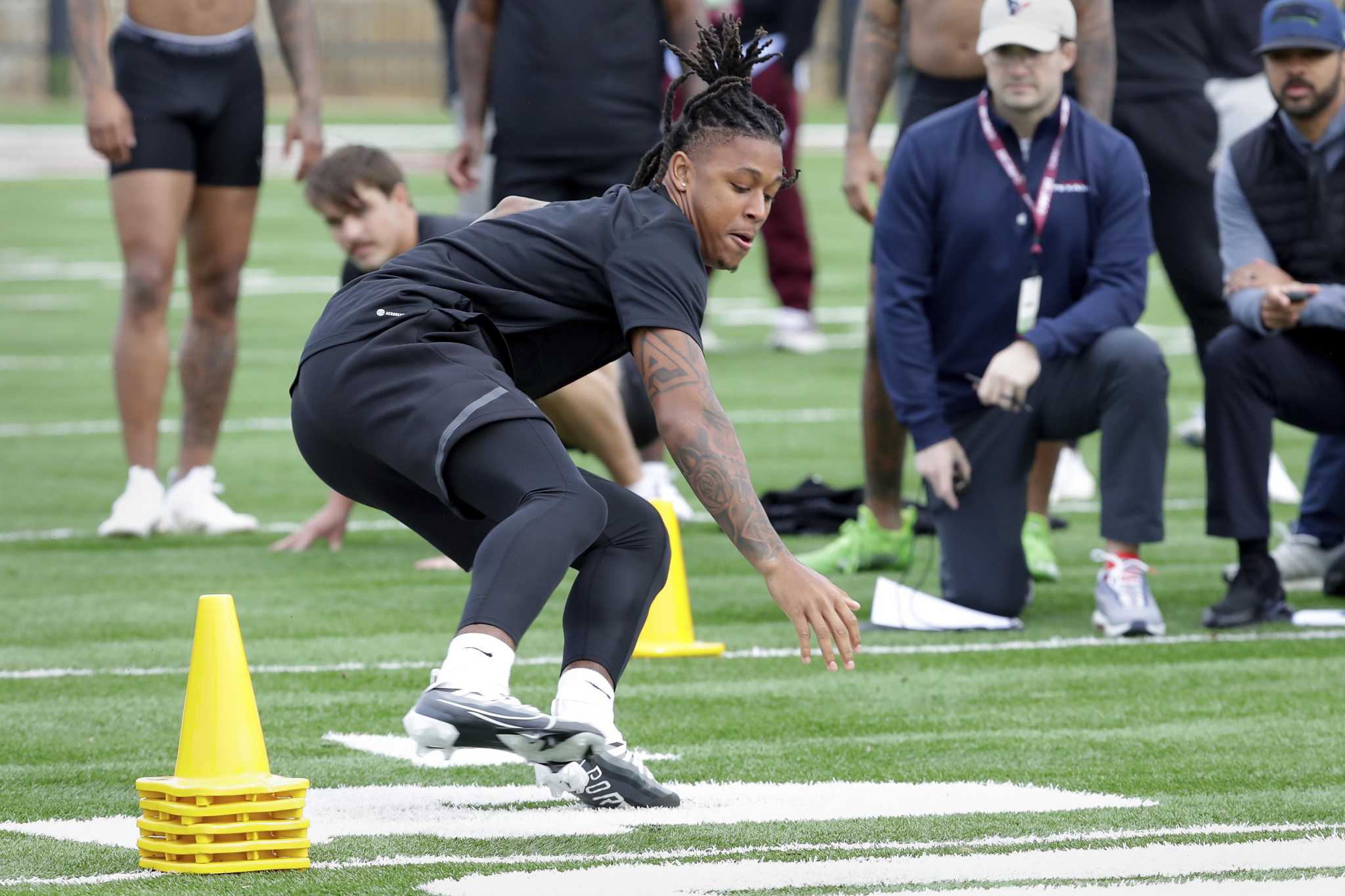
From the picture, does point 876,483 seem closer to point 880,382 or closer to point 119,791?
point 880,382

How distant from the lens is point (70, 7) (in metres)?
8.06

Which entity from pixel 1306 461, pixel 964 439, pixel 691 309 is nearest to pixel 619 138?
pixel 964 439

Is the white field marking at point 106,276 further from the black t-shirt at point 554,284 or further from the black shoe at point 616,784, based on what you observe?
the black shoe at point 616,784

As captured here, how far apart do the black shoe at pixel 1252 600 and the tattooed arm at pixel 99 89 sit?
12.4ft

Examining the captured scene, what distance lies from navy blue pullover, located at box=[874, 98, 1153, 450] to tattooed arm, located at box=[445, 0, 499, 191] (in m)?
2.18

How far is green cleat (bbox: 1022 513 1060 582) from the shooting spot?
734cm

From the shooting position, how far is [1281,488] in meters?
8.70

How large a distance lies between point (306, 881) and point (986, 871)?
109 cm

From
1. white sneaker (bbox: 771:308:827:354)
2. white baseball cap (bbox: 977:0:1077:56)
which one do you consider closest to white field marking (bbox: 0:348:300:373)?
white sneaker (bbox: 771:308:827:354)

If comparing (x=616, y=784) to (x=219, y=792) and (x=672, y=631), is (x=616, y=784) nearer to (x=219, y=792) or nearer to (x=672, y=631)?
(x=219, y=792)

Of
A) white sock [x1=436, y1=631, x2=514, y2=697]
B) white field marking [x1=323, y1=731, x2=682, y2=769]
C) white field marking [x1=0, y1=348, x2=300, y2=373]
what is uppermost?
white sock [x1=436, y1=631, x2=514, y2=697]

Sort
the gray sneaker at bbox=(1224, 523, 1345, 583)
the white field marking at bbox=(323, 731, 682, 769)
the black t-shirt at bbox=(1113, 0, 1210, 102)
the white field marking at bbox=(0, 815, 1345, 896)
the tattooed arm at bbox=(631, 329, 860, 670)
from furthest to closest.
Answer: the black t-shirt at bbox=(1113, 0, 1210, 102), the gray sneaker at bbox=(1224, 523, 1345, 583), the white field marking at bbox=(323, 731, 682, 769), the tattooed arm at bbox=(631, 329, 860, 670), the white field marking at bbox=(0, 815, 1345, 896)

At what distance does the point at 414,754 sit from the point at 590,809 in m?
0.52

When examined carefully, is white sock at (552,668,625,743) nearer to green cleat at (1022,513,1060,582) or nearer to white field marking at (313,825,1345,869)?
white field marking at (313,825,1345,869)
